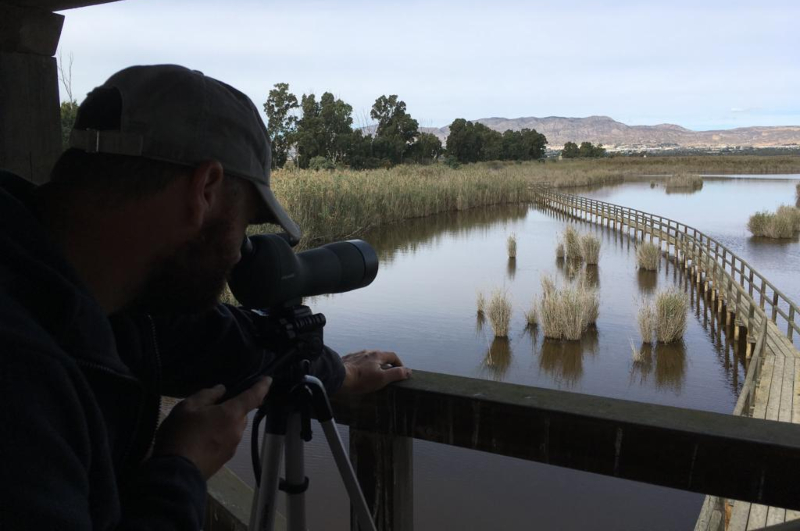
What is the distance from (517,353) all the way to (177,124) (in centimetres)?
1011

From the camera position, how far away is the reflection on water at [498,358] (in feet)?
30.7

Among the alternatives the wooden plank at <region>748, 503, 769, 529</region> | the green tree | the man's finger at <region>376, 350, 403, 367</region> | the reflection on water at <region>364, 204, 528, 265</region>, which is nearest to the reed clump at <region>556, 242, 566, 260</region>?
the reflection on water at <region>364, 204, 528, 265</region>

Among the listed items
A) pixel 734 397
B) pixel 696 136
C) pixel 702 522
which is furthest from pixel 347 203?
pixel 696 136

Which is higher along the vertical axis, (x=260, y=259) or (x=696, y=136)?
(x=696, y=136)

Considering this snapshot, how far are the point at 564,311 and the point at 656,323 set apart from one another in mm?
1457

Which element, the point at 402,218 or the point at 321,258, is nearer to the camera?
the point at 321,258

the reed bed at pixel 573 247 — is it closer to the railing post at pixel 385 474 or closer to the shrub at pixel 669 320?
the shrub at pixel 669 320

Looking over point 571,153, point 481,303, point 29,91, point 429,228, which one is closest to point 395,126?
point 429,228

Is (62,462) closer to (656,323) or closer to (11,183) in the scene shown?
(11,183)

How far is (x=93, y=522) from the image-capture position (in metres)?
0.54

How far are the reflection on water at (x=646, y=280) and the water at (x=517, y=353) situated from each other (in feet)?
0.14

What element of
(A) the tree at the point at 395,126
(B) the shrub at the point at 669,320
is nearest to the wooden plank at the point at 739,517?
(B) the shrub at the point at 669,320

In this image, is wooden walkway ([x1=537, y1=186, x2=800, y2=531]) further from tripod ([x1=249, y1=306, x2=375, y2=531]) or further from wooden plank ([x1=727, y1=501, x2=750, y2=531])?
tripod ([x1=249, y1=306, x2=375, y2=531])

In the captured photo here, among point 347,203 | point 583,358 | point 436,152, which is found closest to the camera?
point 583,358
